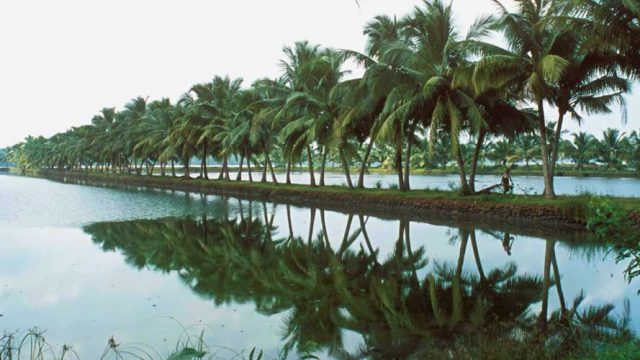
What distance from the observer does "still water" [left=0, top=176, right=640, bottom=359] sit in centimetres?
586

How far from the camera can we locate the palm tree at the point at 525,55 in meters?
15.1

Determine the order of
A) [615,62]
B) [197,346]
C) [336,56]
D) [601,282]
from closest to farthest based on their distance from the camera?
[197,346] → [601,282] → [615,62] → [336,56]

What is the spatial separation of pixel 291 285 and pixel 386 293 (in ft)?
5.47

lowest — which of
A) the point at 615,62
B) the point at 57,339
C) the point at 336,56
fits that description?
the point at 57,339

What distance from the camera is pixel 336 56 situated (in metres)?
23.8

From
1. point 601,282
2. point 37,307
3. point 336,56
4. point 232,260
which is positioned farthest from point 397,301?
point 336,56

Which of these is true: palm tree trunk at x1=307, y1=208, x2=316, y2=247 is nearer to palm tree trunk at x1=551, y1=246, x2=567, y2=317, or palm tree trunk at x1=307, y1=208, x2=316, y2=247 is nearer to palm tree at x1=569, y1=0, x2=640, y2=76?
Answer: palm tree trunk at x1=551, y1=246, x2=567, y2=317

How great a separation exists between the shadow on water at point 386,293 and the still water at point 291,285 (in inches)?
1.4

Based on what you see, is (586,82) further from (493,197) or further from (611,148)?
(611,148)

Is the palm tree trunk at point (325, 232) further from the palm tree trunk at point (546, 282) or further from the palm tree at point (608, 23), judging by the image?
the palm tree at point (608, 23)

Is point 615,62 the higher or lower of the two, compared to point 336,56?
lower

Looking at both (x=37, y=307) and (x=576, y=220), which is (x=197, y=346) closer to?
(x=37, y=307)

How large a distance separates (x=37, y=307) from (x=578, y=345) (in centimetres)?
720

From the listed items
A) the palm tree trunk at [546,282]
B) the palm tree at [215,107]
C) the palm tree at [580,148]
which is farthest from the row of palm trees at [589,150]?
the palm tree trunk at [546,282]
